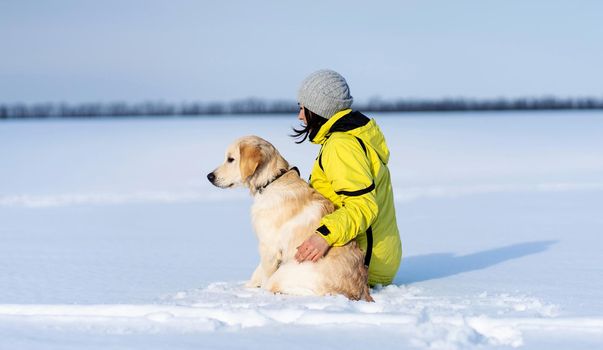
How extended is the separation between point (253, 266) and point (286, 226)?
161 centimetres

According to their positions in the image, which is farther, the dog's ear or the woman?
the dog's ear

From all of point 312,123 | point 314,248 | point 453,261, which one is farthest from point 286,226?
point 453,261

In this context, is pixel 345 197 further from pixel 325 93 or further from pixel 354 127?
pixel 325 93

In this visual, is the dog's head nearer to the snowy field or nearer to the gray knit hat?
the gray knit hat

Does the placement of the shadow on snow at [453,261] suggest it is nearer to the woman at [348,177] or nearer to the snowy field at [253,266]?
the snowy field at [253,266]

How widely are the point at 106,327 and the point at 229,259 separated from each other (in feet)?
8.58

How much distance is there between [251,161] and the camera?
15.0ft

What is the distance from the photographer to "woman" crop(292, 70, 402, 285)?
4.31m

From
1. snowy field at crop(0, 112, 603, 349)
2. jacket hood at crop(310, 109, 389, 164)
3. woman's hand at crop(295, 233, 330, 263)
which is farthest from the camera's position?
jacket hood at crop(310, 109, 389, 164)

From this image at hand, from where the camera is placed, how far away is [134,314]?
12.8 feet

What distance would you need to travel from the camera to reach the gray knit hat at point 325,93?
4.53m

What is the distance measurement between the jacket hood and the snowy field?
0.92 m

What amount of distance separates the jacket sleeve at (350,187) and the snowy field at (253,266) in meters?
0.44

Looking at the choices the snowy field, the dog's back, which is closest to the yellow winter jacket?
the dog's back
